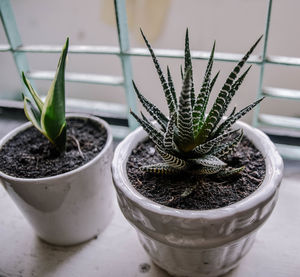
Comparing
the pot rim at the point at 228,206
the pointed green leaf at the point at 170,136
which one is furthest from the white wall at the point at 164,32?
the pointed green leaf at the point at 170,136

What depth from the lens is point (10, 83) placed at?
1170 millimetres

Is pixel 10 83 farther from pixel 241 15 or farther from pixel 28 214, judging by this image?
pixel 241 15

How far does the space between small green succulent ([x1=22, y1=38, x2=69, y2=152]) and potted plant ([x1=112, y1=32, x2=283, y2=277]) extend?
16 centimetres

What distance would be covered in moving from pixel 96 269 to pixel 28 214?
0.20m

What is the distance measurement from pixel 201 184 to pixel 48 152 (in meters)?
0.39

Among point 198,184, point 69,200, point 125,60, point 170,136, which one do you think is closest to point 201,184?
point 198,184

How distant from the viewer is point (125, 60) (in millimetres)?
866

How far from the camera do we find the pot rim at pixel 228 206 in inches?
20.4

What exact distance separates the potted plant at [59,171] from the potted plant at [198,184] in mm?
117

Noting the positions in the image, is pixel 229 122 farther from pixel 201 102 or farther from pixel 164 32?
pixel 164 32

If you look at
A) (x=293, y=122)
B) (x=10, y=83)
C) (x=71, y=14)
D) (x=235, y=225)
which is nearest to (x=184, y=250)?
(x=235, y=225)

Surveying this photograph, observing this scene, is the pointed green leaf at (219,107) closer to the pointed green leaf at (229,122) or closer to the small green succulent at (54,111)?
the pointed green leaf at (229,122)

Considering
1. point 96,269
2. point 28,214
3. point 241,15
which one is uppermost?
point 241,15

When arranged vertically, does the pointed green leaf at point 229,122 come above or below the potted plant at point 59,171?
above
